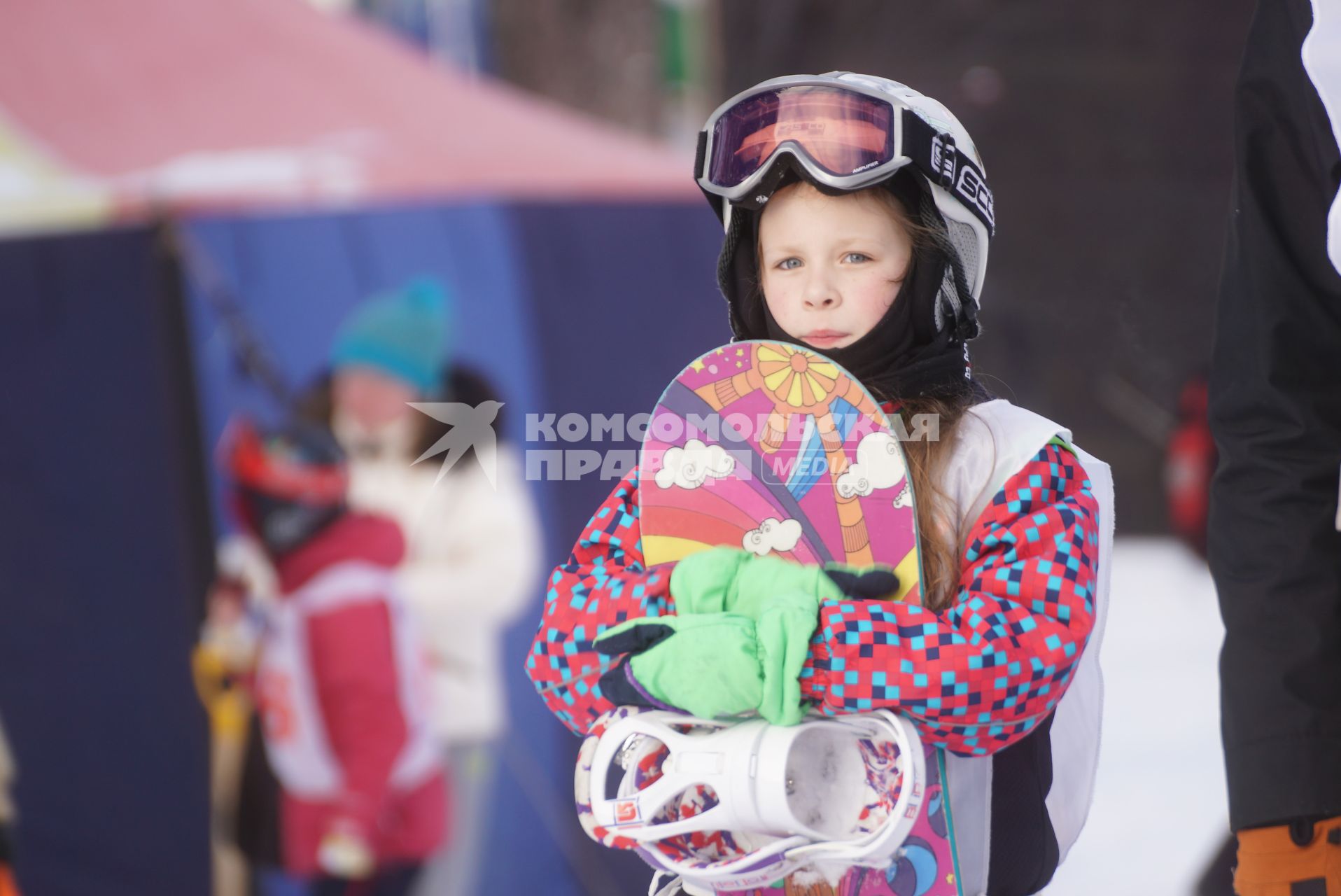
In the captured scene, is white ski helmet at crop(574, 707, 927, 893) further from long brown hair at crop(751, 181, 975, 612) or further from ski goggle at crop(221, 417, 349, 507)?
ski goggle at crop(221, 417, 349, 507)

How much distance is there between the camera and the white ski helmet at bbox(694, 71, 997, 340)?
1434mm

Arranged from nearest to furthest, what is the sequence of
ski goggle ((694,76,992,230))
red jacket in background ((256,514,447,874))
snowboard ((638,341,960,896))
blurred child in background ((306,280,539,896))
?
1. snowboard ((638,341,960,896))
2. ski goggle ((694,76,992,230))
3. red jacket in background ((256,514,447,874))
4. blurred child in background ((306,280,539,896))

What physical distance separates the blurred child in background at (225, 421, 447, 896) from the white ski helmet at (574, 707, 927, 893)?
2401mm

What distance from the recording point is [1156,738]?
4.99 meters

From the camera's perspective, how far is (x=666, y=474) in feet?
4.73

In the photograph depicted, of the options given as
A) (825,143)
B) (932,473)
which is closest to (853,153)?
(825,143)

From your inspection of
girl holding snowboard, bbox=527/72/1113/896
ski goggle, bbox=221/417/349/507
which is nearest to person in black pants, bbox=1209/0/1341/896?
girl holding snowboard, bbox=527/72/1113/896

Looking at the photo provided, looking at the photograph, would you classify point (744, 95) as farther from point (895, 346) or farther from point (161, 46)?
point (161, 46)

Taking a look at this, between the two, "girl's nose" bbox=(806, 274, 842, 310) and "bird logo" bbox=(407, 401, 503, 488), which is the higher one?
"girl's nose" bbox=(806, 274, 842, 310)

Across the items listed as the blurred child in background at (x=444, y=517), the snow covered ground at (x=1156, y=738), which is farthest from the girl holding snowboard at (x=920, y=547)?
the blurred child in background at (x=444, y=517)

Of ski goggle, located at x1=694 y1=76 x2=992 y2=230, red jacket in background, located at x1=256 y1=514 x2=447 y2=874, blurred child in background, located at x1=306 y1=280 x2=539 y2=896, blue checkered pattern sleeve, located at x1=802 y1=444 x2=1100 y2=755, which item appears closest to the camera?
blue checkered pattern sleeve, located at x1=802 y1=444 x2=1100 y2=755

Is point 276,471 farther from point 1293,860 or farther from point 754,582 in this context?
point 1293,860

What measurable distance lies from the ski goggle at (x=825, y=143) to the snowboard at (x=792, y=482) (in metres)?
0.19

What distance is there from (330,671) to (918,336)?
2.52m
